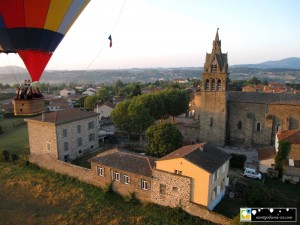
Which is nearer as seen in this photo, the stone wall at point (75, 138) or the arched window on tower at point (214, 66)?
the stone wall at point (75, 138)

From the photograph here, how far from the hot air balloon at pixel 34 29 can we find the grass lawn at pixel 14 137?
85.8ft

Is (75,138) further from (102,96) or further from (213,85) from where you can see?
(102,96)

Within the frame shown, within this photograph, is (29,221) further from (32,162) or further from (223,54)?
(223,54)

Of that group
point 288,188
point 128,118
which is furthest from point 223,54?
point 288,188

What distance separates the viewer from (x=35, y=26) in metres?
14.5

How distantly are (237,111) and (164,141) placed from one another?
46.6 ft

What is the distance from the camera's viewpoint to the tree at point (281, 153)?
27.1 meters

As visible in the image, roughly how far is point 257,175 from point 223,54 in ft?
57.8

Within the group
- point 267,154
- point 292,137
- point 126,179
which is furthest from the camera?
point 267,154

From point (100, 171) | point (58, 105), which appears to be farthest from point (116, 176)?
point (58, 105)

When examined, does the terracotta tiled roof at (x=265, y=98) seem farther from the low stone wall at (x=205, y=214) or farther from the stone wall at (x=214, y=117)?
the low stone wall at (x=205, y=214)

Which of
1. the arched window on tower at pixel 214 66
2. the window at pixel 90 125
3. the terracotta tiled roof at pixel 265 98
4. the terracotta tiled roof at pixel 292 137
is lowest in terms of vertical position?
the window at pixel 90 125

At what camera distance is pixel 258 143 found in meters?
36.9

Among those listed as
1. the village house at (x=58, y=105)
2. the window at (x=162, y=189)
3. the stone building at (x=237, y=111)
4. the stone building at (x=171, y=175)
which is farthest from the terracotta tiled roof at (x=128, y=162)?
the village house at (x=58, y=105)
